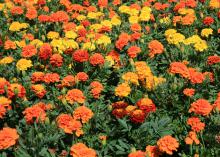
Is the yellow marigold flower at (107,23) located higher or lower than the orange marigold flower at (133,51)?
higher

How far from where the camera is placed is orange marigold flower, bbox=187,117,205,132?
12.0 feet

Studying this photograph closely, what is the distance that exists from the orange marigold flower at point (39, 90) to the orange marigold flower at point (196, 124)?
1.45 metres

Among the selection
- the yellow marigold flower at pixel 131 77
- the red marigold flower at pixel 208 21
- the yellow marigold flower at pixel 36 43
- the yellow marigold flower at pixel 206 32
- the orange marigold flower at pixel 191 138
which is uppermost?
the red marigold flower at pixel 208 21

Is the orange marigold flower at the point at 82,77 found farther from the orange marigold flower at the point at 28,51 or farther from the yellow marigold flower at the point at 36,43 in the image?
the yellow marigold flower at the point at 36,43

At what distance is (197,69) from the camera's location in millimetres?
4582

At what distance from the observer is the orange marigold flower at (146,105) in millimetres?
3896

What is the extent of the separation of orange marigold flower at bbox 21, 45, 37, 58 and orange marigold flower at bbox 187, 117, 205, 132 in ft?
6.63

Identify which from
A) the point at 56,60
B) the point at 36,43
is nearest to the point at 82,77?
the point at 56,60

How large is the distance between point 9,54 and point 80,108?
1824 mm

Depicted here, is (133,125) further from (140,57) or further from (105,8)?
(105,8)

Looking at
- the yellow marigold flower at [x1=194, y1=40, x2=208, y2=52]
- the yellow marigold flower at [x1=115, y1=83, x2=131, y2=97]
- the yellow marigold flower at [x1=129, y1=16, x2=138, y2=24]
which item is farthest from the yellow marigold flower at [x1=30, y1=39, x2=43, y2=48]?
the yellow marigold flower at [x1=194, y1=40, x2=208, y2=52]

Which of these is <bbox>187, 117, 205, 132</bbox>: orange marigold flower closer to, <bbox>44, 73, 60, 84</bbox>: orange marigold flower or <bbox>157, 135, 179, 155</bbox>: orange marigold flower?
<bbox>157, 135, 179, 155</bbox>: orange marigold flower

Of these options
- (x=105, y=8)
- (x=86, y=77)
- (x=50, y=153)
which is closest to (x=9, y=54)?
(x=86, y=77)

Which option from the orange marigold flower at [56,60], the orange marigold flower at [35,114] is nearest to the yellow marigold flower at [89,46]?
the orange marigold flower at [56,60]
